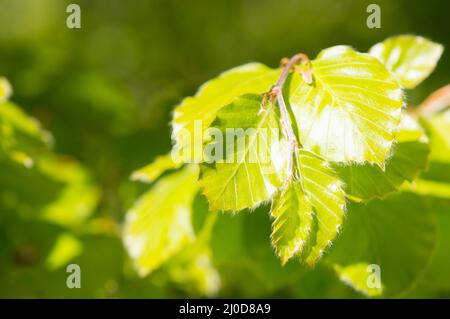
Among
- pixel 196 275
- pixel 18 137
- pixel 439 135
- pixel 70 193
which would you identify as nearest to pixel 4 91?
pixel 18 137

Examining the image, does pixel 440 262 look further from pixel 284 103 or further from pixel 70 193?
pixel 70 193

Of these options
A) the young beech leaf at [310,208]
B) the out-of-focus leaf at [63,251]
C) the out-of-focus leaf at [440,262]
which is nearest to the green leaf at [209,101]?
the young beech leaf at [310,208]

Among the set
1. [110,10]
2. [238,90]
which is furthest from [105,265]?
[110,10]

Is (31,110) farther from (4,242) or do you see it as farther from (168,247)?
(168,247)

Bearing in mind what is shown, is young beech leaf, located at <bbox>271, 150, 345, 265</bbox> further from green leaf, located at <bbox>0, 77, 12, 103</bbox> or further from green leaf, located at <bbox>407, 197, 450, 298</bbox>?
green leaf, located at <bbox>0, 77, 12, 103</bbox>

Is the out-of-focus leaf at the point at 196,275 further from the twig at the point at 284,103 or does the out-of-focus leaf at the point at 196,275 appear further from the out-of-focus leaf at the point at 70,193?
the twig at the point at 284,103

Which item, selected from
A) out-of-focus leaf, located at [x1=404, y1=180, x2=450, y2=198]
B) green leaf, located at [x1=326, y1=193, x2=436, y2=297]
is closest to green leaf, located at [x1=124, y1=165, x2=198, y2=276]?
green leaf, located at [x1=326, y1=193, x2=436, y2=297]
